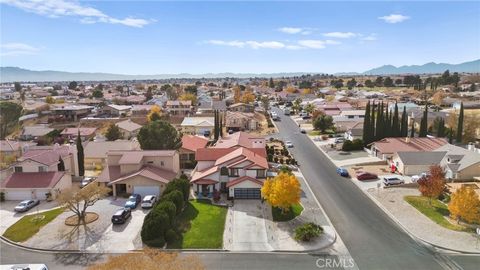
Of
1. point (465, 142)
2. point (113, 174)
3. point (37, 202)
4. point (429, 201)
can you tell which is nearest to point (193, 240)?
point (113, 174)

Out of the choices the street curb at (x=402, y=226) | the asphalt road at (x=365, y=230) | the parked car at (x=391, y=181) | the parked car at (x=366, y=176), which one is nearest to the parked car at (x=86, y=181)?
the asphalt road at (x=365, y=230)

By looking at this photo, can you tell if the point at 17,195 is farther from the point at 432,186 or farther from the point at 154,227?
the point at 432,186

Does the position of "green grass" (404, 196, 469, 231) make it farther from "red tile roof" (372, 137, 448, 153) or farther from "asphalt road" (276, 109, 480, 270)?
"red tile roof" (372, 137, 448, 153)

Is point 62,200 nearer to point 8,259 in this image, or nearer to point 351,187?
point 8,259

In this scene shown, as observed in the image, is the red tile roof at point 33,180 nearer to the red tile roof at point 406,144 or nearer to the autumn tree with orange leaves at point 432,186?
the autumn tree with orange leaves at point 432,186

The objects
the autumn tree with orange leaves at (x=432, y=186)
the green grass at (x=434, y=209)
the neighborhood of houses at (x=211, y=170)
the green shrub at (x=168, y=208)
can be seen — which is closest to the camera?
the green shrub at (x=168, y=208)

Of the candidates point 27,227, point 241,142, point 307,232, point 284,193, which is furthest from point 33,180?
point 307,232

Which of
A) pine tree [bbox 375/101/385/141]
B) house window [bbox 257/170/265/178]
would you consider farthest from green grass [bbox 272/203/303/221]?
pine tree [bbox 375/101/385/141]
